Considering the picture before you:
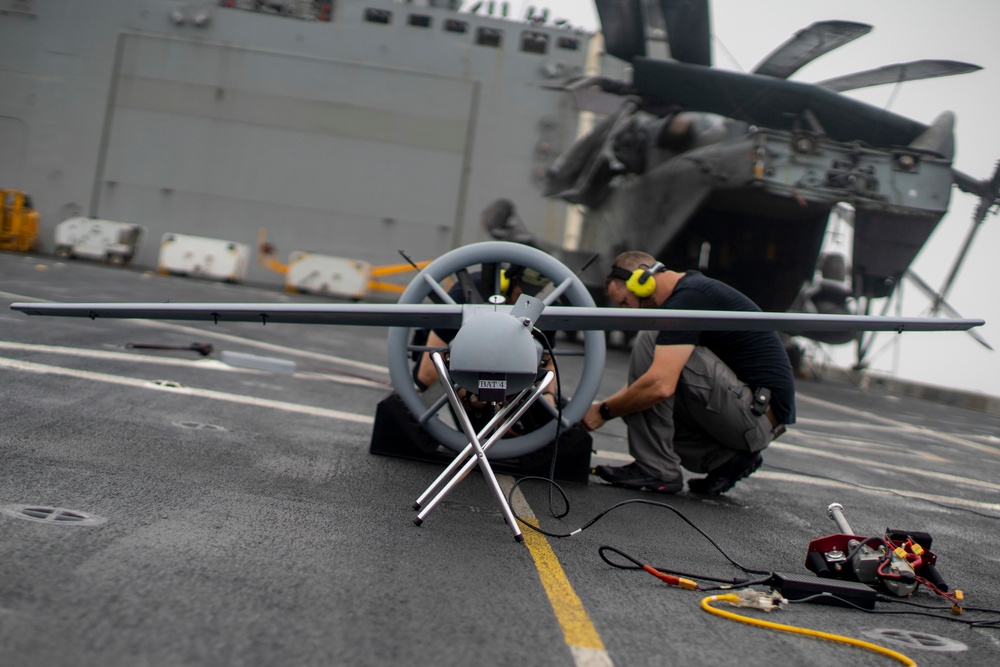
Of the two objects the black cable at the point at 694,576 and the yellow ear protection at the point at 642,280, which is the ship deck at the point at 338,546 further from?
the yellow ear protection at the point at 642,280

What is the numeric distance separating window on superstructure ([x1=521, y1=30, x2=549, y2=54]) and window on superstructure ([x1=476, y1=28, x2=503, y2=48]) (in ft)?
2.51

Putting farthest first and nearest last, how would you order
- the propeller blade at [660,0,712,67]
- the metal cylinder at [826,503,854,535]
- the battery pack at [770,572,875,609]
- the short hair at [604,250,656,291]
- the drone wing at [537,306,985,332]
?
the propeller blade at [660,0,712,67]
the short hair at [604,250,656,291]
the drone wing at [537,306,985,332]
the metal cylinder at [826,503,854,535]
the battery pack at [770,572,875,609]

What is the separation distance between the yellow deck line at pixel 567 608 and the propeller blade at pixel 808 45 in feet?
39.3

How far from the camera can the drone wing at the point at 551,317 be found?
170 inches

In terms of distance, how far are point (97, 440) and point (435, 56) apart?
89.2 ft

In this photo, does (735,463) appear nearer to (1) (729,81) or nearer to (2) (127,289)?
(1) (729,81)

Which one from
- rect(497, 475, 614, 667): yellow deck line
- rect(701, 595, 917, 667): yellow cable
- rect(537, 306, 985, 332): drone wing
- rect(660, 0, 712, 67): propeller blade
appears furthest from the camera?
rect(660, 0, 712, 67): propeller blade

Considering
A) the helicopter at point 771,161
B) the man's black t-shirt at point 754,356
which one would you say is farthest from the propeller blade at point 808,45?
the man's black t-shirt at point 754,356

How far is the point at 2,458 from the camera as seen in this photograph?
4004mm

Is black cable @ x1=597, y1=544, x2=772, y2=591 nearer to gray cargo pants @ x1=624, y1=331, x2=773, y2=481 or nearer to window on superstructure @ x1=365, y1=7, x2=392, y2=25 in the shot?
gray cargo pants @ x1=624, y1=331, x2=773, y2=481

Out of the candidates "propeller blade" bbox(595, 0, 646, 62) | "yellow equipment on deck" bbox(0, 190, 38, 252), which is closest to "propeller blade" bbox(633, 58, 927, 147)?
"propeller blade" bbox(595, 0, 646, 62)

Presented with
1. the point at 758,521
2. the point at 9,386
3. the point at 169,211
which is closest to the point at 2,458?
the point at 9,386

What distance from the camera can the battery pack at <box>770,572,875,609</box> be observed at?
3438mm

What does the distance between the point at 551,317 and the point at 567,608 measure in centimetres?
161
